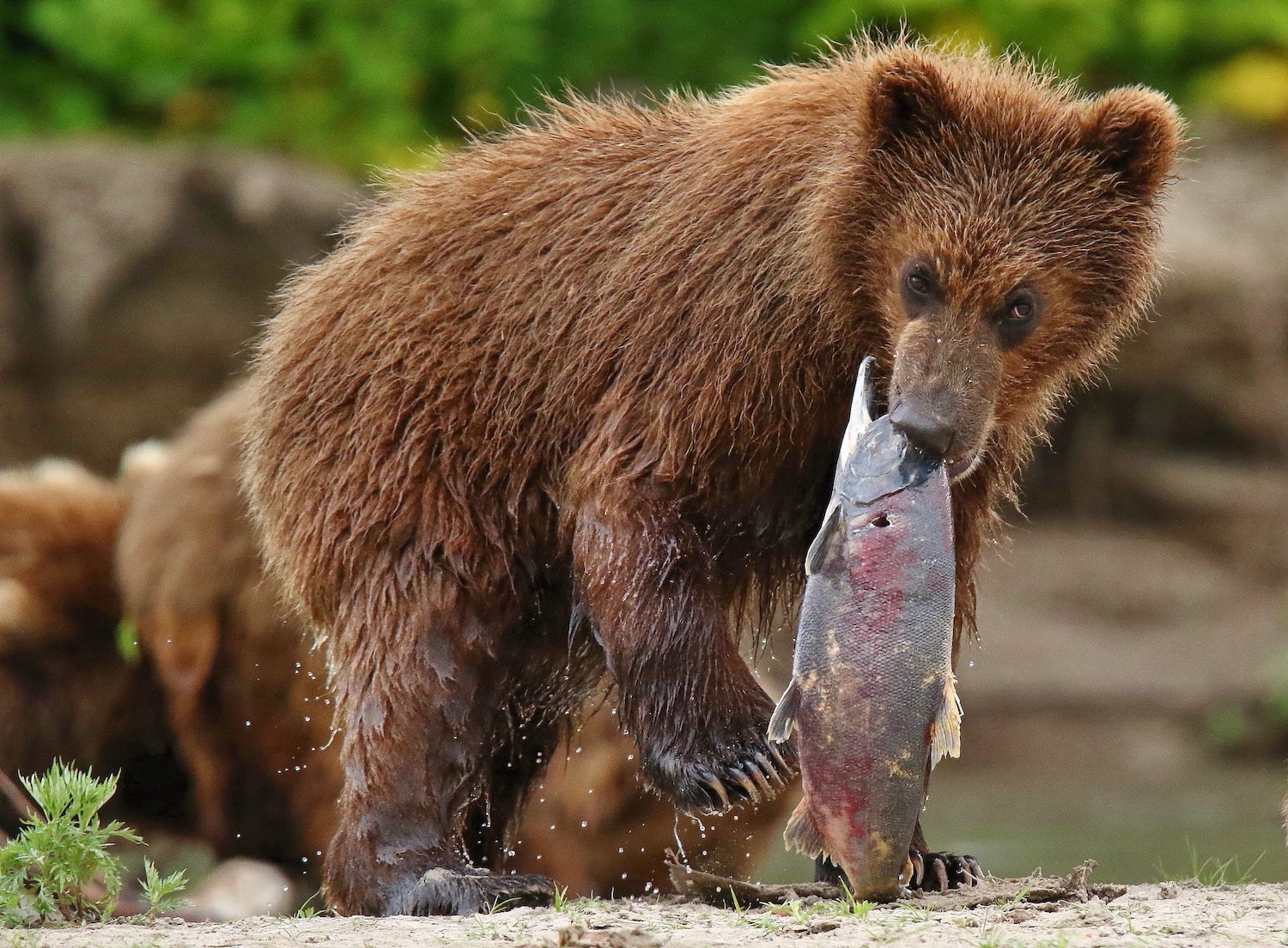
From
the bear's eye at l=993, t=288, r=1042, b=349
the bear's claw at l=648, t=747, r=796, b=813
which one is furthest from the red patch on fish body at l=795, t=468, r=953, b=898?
the bear's eye at l=993, t=288, r=1042, b=349

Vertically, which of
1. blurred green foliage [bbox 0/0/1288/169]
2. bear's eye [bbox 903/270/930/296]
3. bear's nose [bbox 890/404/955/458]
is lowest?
bear's nose [bbox 890/404/955/458]

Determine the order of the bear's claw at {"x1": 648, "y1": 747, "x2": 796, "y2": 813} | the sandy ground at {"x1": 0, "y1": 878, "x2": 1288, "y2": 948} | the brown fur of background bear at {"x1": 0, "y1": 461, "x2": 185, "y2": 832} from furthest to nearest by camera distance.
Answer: the brown fur of background bear at {"x1": 0, "y1": 461, "x2": 185, "y2": 832}
the bear's claw at {"x1": 648, "y1": 747, "x2": 796, "y2": 813}
the sandy ground at {"x1": 0, "y1": 878, "x2": 1288, "y2": 948}

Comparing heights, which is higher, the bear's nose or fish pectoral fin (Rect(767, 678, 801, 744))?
the bear's nose

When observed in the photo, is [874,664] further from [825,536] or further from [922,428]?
[922,428]

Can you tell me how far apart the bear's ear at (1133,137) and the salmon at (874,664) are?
112cm

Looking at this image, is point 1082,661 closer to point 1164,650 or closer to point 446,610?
point 1164,650

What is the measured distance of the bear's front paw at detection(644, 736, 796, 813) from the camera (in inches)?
182

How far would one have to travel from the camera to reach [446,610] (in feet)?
16.9

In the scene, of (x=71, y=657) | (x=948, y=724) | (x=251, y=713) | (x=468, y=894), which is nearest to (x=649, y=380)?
(x=948, y=724)

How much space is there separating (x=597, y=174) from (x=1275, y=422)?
9.76m

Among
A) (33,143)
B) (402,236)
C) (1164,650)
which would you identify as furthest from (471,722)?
(1164,650)

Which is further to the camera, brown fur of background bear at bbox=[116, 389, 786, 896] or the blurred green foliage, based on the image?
the blurred green foliage

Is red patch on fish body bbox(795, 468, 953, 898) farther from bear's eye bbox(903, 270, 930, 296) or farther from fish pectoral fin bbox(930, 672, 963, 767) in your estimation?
bear's eye bbox(903, 270, 930, 296)

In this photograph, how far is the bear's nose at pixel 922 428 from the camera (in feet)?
13.9
